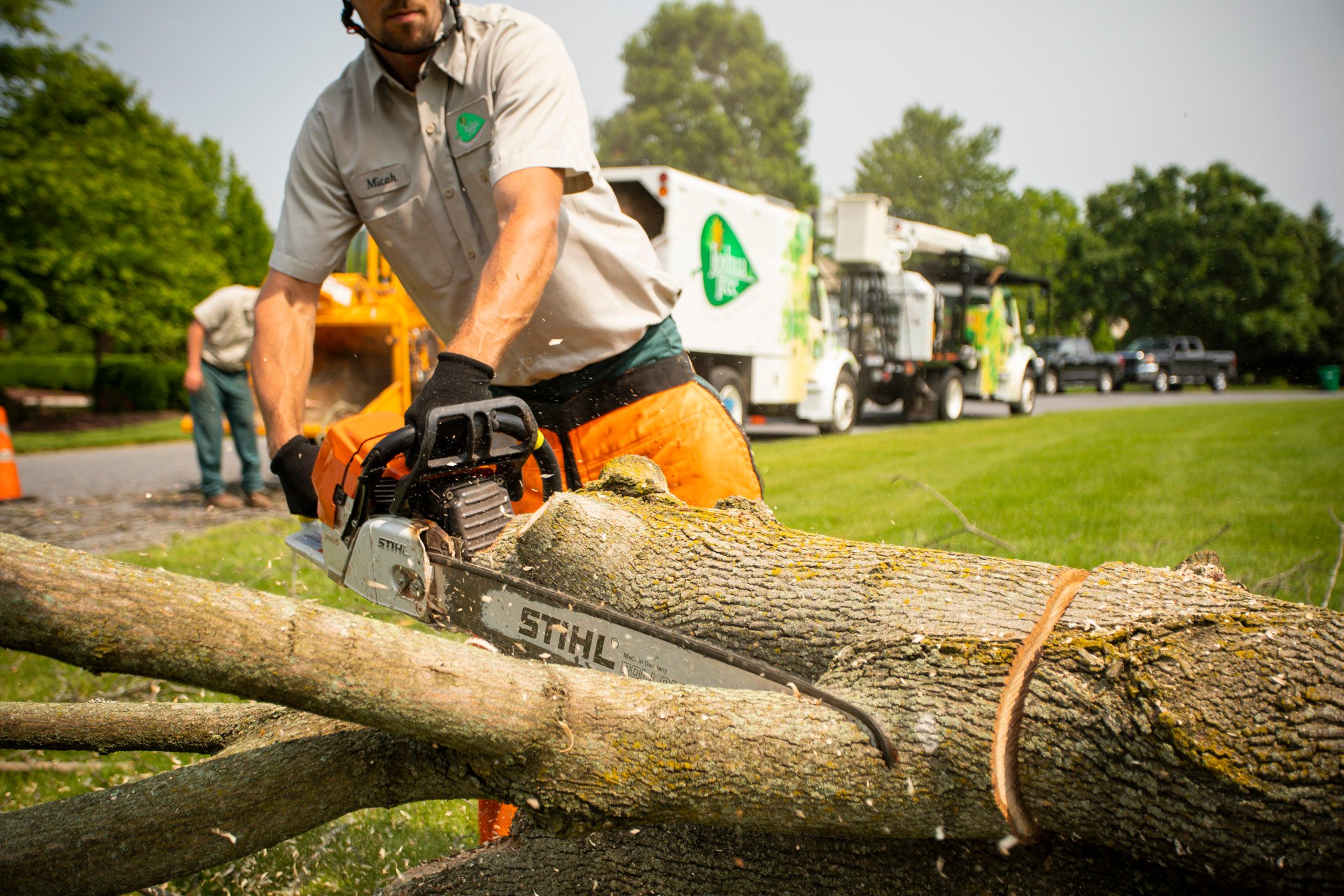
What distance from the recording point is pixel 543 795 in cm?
138

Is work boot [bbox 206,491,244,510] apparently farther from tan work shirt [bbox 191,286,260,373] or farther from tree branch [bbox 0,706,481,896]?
tree branch [bbox 0,706,481,896]

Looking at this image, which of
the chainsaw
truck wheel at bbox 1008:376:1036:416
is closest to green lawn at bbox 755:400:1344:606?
the chainsaw

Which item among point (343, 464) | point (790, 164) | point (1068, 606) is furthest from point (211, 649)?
point (790, 164)

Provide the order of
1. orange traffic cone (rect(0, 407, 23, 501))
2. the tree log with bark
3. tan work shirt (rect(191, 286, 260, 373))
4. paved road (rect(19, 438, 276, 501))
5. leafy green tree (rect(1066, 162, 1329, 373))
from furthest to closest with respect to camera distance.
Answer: leafy green tree (rect(1066, 162, 1329, 373)), paved road (rect(19, 438, 276, 501)), orange traffic cone (rect(0, 407, 23, 501)), tan work shirt (rect(191, 286, 260, 373)), the tree log with bark

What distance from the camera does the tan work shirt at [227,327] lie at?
23.6 feet

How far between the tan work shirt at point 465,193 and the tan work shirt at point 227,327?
17.3 feet

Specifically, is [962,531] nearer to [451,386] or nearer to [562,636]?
[562,636]

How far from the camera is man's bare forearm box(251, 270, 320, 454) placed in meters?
2.43

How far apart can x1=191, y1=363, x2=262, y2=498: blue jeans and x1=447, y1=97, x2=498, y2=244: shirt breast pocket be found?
5.68 m

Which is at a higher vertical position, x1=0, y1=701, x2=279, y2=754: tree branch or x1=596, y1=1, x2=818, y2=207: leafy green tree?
x1=596, y1=1, x2=818, y2=207: leafy green tree

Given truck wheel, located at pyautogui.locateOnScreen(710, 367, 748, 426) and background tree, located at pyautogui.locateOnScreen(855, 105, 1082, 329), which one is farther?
background tree, located at pyautogui.locateOnScreen(855, 105, 1082, 329)

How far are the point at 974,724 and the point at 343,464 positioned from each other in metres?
1.44

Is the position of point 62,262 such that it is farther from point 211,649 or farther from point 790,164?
point 790,164

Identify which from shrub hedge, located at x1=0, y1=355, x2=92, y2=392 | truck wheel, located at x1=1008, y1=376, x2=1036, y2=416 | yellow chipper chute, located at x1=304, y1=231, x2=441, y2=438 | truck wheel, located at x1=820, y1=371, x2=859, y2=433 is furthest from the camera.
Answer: shrub hedge, located at x1=0, y1=355, x2=92, y2=392
